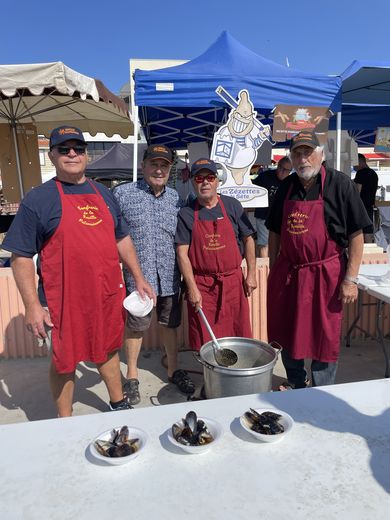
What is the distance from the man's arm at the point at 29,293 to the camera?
2.01 meters

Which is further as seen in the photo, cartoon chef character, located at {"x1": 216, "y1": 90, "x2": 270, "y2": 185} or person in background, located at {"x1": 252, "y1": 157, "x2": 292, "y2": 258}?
person in background, located at {"x1": 252, "y1": 157, "x2": 292, "y2": 258}

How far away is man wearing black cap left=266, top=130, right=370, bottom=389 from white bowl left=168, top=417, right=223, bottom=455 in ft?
4.43

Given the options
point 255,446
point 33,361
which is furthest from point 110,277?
point 33,361

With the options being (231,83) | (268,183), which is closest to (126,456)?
(231,83)

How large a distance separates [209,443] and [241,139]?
3380mm

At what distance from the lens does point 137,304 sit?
90.5 inches

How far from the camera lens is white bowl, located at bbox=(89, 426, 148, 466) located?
1.06m

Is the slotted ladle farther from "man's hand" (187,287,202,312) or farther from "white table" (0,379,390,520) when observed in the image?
"white table" (0,379,390,520)

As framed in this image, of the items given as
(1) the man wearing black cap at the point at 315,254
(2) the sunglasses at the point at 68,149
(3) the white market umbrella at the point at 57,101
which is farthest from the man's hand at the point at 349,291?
(3) the white market umbrella at the point at 57,101

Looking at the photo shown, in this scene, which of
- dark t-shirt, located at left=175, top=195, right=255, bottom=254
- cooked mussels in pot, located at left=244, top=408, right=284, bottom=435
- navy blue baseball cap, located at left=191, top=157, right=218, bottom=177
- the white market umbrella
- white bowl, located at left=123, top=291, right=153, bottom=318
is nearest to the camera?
cooked mussels in pot, located at left=244, top=408, right=284, bottom=435

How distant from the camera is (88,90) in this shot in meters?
4.00

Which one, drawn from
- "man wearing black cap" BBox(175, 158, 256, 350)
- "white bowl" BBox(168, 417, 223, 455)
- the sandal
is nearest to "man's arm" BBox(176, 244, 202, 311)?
"man wearing black cap" BBox(175, 158, 256, 350)

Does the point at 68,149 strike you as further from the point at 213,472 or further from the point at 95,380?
the point at 95,380

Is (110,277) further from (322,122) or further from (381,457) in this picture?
(322,122)
